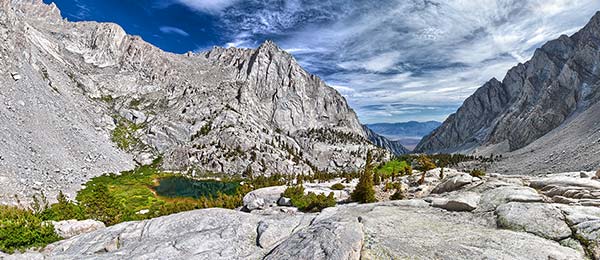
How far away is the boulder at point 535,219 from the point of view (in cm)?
1468

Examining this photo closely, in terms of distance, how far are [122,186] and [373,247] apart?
4377 inches

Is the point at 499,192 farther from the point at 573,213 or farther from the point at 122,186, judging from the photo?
the point at 122,186

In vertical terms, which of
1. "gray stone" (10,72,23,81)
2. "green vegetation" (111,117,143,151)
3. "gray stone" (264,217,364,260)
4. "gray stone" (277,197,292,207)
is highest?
"gray stone" (10,72,23,81)

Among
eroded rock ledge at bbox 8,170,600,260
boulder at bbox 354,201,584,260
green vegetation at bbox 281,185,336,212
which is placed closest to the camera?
boulder at bbox 354,201,584,260

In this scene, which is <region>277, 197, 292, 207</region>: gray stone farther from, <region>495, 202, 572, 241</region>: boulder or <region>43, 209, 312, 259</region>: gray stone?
<region>495, 202, 572, 241</region>: boulder

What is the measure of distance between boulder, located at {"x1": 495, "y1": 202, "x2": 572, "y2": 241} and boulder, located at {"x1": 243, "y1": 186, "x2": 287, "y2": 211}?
25.6 metres

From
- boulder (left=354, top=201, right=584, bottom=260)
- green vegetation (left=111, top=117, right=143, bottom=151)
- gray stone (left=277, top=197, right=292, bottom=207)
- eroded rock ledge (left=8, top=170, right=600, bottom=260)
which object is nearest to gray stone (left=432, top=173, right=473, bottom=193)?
eroded rock ledge (left=8, top=170, right=600, bottom=260)

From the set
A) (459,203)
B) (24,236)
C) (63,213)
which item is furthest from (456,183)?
(63,213)

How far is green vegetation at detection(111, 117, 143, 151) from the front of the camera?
165750 mm

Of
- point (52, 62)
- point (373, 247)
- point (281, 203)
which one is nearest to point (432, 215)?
point (373, 247)

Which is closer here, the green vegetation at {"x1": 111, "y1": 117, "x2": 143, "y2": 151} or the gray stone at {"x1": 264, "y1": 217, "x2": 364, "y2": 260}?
the gray stone at {"x1": 264, "y1": 217, "x2": 364, "y2": 260}

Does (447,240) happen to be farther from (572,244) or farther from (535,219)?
(572,244)

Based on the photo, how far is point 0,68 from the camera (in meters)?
93.4

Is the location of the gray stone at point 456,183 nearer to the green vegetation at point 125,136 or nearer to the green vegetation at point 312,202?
the green vegetation at point 312,202
